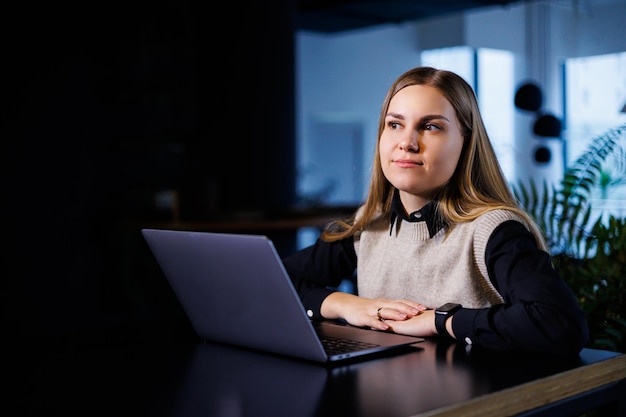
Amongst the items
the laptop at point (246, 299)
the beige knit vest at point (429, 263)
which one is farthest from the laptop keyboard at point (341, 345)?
the beige knit vest at point (429, 263)

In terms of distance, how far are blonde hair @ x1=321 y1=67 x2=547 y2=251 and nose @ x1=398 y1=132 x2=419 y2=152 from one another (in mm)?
124

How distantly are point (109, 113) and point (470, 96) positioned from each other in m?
4.53

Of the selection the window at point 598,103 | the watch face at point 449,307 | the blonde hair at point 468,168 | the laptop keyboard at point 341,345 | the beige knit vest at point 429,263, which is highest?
the window at point 598,103

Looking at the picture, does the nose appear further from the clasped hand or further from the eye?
the clasped hand

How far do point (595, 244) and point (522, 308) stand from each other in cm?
112

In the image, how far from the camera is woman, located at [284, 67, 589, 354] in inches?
61.0

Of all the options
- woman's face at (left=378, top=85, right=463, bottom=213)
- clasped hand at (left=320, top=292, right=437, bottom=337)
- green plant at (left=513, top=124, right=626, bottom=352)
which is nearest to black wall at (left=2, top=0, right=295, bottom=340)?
green plant at (left=513, top=124, right=626, bottom=352)

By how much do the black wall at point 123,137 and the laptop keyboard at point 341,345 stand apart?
3.39 meters

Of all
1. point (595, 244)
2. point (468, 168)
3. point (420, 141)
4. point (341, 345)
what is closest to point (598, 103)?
point (595, 244)

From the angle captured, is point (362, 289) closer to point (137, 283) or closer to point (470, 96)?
point (470, 96)

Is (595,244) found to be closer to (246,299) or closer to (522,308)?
(522,308)

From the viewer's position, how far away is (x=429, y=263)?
181 centimetres

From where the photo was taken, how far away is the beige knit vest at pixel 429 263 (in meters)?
1.74

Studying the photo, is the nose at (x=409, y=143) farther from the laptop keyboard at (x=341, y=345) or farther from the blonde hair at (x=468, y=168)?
the laptop keyboard at (x=341, y=345)
